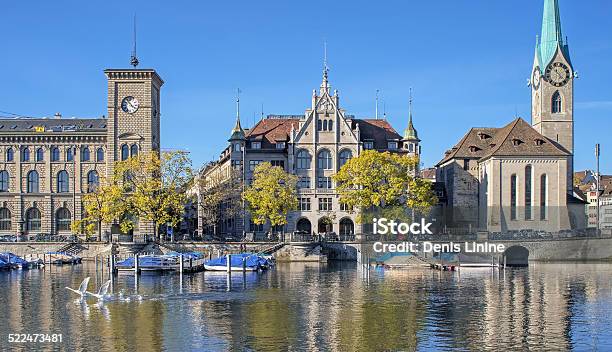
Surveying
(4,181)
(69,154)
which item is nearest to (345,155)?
(69,154)

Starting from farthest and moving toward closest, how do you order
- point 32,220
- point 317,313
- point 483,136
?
point 483,136
point 32,220
point 317,313

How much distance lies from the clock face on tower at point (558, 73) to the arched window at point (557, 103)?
5.69 feet

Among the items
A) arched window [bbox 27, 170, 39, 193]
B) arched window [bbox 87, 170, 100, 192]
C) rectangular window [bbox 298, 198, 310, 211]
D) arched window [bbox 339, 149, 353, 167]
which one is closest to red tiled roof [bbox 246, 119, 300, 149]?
arched window [bbox 339, 149, 353, 167]

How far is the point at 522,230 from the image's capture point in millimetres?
111625

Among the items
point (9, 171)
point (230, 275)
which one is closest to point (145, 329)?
point (230, 275)

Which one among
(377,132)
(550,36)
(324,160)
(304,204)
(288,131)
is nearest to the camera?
(304,204)

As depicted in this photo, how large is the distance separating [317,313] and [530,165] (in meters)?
73.7

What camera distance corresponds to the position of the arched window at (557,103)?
445 ft

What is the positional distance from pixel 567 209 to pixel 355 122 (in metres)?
32.6

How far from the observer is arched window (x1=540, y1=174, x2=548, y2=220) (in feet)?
394

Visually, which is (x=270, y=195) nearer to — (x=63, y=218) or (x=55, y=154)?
(x=63, y=218)

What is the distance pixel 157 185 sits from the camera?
343 feet

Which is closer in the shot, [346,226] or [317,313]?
[317,313]

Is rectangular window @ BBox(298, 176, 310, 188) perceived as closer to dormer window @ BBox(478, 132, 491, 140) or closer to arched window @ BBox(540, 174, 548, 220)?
dormer window @ BBox(478, 132, 491, 140)
